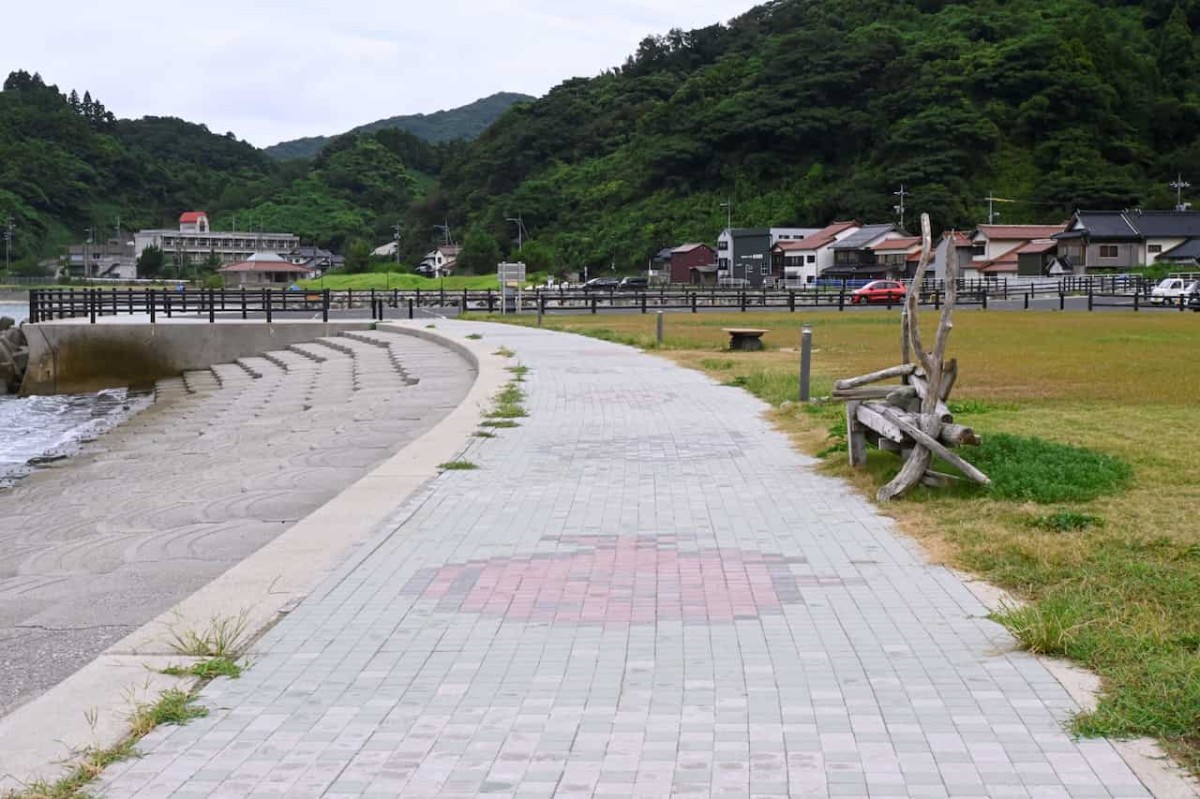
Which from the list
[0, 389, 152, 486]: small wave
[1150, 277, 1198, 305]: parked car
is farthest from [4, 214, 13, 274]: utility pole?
[1150, 277, 1198, 305]: parked car

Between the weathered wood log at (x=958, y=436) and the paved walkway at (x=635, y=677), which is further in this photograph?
the weathered wood log at (x=958, y=436)

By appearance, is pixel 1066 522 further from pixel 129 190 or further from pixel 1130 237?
pixel 129 190

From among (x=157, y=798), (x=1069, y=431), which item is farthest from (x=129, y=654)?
(x=1069, y=431)

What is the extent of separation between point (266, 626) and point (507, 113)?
165 metres

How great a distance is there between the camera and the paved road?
650 centimetres

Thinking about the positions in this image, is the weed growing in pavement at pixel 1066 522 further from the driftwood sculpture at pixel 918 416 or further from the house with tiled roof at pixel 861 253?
the house with tiled roof at pixel 861 253

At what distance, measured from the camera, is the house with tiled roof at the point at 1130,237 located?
83.0 meters

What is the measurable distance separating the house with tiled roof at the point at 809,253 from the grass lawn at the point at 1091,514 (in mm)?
79400

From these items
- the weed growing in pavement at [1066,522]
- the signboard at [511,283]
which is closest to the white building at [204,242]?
the signboard at [511,283]

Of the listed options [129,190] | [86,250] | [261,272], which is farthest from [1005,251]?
[129,190]

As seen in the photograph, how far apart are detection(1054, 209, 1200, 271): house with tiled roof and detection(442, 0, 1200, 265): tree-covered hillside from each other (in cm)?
2102

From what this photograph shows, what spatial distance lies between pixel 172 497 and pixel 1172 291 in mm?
53457

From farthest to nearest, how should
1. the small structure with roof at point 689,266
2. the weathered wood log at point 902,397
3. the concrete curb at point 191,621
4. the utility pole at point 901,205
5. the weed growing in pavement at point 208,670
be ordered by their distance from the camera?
the small structure with roof at point 689,266
the utility pole at point 901,205
the weathered wood log at point 902,397
the weed growing in pavement at point 208,670
the concrete curb at point 191,621

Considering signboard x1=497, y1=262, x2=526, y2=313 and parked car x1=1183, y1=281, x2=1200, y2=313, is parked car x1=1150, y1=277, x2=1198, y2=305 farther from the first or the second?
signboard x1=497, y1=262, x2=526, y2=313
